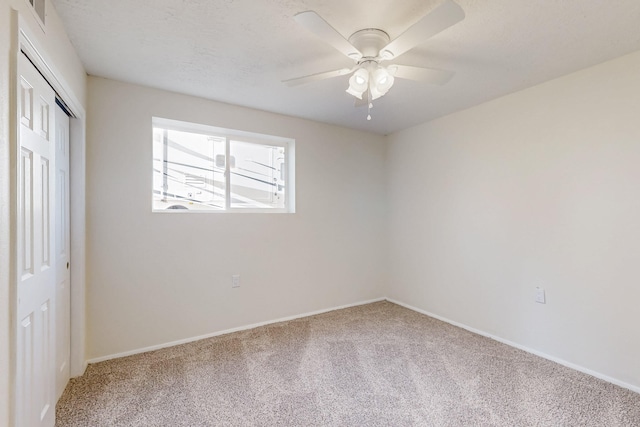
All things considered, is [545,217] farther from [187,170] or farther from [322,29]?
A: [187,170]

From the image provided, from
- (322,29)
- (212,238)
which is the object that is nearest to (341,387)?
(212,238)

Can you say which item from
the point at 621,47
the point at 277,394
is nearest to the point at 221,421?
the point at 277,394

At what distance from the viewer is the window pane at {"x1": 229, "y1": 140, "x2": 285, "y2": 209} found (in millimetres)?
3109

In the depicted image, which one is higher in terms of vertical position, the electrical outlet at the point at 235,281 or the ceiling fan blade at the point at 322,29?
the ceiling fan blade at the point at 322,29

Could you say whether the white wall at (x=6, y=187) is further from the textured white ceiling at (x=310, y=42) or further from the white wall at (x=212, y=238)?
the white wall at (x=212, y=238)

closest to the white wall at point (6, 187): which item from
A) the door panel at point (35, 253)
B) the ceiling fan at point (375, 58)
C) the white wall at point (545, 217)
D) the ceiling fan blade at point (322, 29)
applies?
the door panel at point (35, 253)

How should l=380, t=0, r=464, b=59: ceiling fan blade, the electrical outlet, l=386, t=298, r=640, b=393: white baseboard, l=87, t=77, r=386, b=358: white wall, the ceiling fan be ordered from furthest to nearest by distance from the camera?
the electrical outlet
l=87, t=77, r=386, b=358: white wall
l=386, t=298, r=640, b=393: white baseboard
the ceiling fan
l=380, t=0, r=464, b=59: ceiling fan blade

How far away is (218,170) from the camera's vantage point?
9.87 ft

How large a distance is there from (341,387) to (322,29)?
216 centimetres

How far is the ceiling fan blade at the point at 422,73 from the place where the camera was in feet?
5.68

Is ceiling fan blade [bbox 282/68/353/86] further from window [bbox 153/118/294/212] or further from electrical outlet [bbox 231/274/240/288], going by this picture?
electrical outlet [bbox 231/274/240/288]

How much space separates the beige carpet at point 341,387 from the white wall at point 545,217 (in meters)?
0.34

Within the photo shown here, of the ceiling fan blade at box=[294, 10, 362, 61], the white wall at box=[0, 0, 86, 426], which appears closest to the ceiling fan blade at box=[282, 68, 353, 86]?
the ceiling fan blade at box=[294, 10, 362, 61]

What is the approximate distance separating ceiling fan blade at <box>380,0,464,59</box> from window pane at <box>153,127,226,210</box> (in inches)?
78.9
